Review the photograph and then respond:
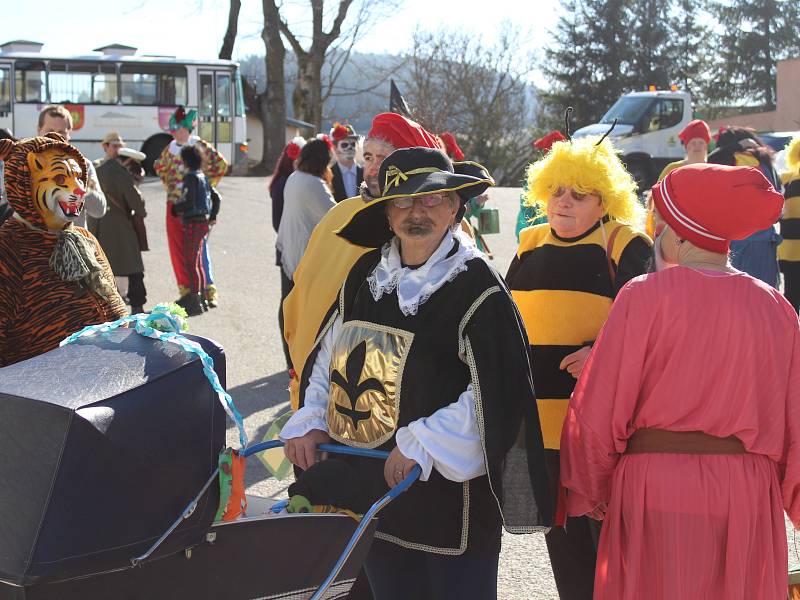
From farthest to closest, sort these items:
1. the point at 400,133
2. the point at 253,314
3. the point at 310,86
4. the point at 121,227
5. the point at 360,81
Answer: the point at 360,81 < the point at 310,86 < the point at 253,314 < the point at 121,227 < the point at 400,133

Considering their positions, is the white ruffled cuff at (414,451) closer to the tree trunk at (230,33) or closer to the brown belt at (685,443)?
the brown belt at (685,443)

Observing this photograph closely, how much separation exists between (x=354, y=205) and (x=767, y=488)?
6.52ft

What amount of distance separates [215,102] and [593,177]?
2301 centimetres

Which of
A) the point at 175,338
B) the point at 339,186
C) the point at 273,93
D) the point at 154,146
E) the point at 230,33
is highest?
the point at 230,33

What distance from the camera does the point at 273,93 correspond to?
30.0m

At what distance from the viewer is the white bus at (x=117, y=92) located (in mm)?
24438

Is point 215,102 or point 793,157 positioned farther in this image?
point 215,102

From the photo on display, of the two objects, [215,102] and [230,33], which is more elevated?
[230,33]

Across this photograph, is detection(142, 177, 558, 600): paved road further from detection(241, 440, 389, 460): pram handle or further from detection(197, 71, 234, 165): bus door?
detection(197, 71, 234, 165): bus door

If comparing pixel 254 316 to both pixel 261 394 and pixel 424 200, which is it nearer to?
pixel 261 394

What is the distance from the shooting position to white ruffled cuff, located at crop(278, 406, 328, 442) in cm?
269

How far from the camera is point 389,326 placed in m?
2.54

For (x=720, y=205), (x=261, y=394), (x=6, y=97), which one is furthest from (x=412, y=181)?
(x=6, y=97)

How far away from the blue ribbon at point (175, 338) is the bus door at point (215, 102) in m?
23.4
